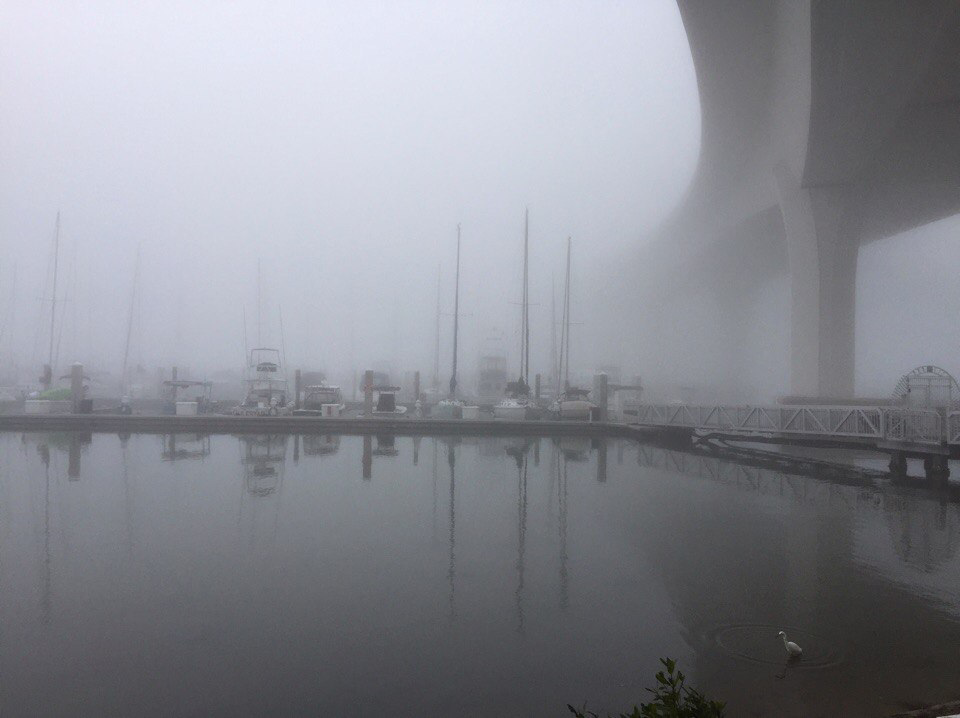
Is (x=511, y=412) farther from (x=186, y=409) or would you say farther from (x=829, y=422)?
(x=186, y=409)

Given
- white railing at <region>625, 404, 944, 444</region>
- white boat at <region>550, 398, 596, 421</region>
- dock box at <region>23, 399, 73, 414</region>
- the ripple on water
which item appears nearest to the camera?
the ripple on water

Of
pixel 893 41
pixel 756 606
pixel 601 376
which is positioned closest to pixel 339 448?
pixel 601 376

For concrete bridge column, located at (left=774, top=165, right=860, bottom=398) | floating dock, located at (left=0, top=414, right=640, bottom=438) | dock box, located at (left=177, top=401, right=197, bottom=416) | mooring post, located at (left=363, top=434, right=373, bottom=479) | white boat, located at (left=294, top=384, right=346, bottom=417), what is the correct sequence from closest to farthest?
1. mooring post, located at (left=363, top=434, right=373, bottom=479)
2. floating dock, located at (left=0, top=414, right=640, bottom=438)
3. concrete bridge column, located at (left=774, top=165, right=860, bottom=398)
4. dock box, located at (left=177, top=401, right=197, bottom=416)
5. white boat, located at (left=294, top=384, right=346, bottom=417)

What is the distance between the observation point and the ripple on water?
5.59 meters

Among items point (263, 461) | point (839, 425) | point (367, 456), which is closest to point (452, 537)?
point (263, 461)

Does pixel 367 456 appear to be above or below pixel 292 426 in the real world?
below

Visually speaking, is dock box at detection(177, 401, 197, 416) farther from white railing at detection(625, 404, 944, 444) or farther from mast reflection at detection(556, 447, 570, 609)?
white railing at detection(625, 404, 944, 444)

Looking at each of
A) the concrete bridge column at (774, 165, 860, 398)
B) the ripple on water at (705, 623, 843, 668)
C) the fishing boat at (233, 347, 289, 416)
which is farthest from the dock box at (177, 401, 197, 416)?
the ripple on water at (705, 623, 843, 668)

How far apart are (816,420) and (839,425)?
2.81ft

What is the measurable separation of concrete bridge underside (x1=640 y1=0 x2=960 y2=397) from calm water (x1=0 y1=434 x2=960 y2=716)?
14039mm

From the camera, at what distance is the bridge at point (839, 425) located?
16.1 m

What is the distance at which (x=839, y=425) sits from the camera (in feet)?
60.4

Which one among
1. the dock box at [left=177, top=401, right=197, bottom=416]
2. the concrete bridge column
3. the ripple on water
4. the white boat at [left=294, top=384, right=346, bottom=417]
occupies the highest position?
the concrete bridge column

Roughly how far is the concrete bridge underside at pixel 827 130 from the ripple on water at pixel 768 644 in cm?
1938
